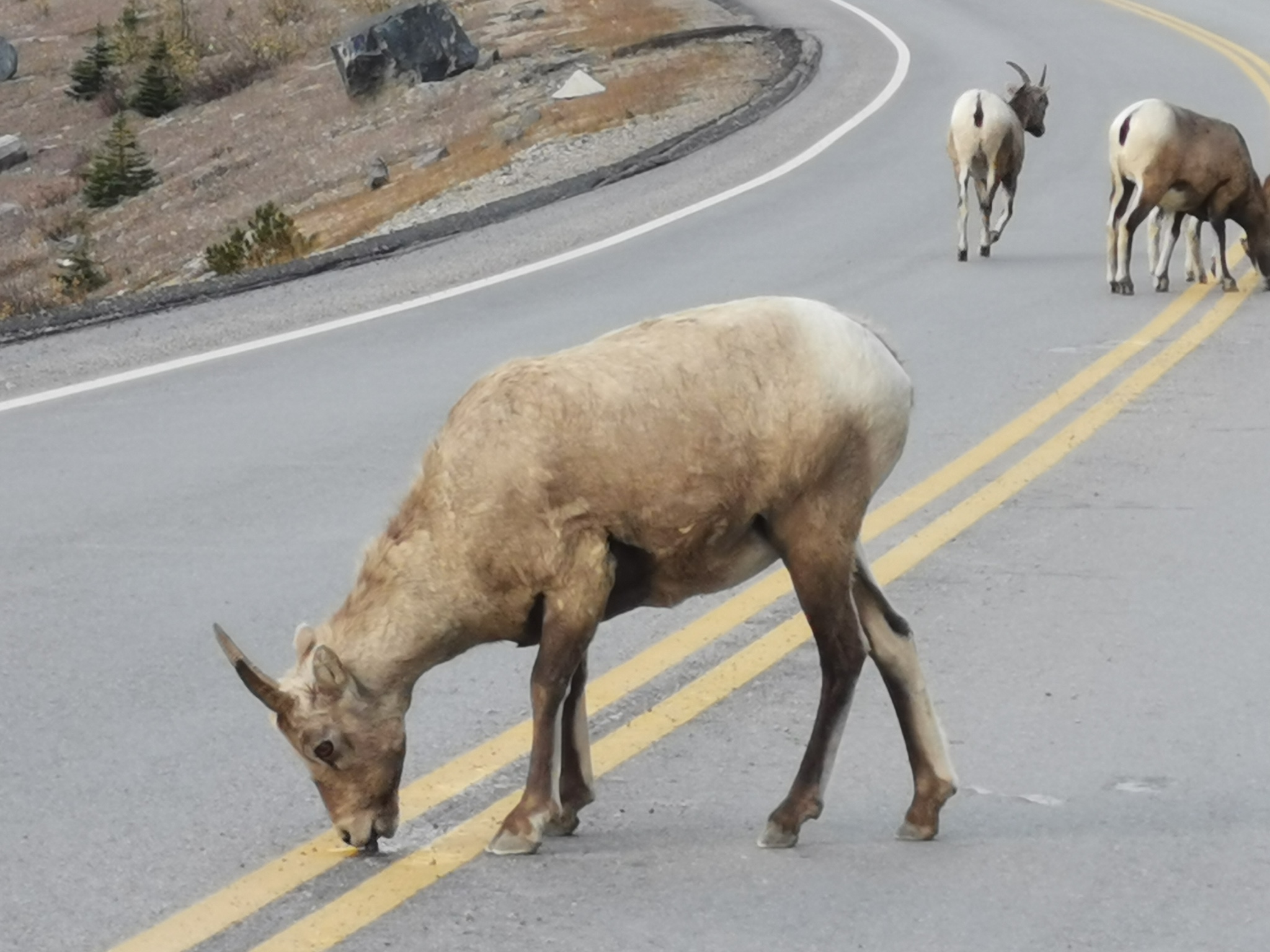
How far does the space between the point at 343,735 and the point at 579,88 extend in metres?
23.3

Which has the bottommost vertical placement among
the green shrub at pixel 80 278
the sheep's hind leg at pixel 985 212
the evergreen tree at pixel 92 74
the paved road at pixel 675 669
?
the evergreen tree at pixel 92 74

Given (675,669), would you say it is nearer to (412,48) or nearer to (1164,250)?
(1164,250)

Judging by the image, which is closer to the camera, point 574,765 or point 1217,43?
point 574,765

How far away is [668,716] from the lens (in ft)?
22.3

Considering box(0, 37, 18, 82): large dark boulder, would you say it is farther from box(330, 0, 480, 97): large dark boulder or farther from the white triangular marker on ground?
the white triangular marker on ground

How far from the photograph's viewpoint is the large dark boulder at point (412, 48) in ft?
113

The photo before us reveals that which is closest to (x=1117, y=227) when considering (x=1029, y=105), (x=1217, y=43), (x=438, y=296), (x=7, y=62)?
(x=438, y=296)

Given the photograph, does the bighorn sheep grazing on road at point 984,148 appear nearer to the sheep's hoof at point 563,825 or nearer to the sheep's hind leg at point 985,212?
the sheep's hind leg at point 985,212

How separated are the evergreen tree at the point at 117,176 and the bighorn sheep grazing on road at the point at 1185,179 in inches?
929

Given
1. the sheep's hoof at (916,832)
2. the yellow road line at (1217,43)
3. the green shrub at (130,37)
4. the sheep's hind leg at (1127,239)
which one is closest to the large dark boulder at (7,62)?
the green shrub at (130,37)

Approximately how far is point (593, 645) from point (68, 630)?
1879mm

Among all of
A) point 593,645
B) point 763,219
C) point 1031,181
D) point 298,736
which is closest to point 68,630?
point 593,645

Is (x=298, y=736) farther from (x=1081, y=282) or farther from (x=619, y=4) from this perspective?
(x=619, y=4)

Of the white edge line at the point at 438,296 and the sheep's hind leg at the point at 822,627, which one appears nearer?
the sheep's hind leg at the point at 822,627
